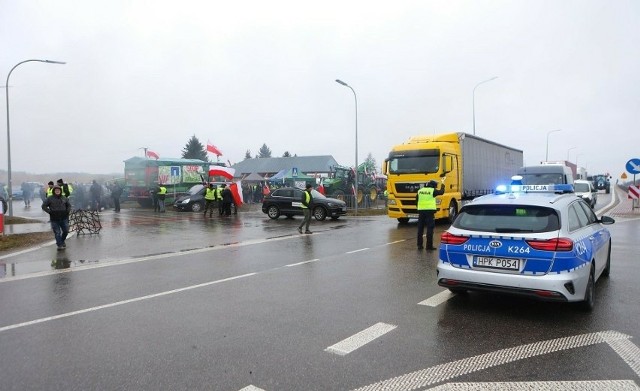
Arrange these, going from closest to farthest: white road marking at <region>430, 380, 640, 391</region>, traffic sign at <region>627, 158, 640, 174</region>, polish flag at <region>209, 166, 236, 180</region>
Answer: white road marking at <region>430, 380, 640, 391</region> < traffic sign at <region>627, 158, 640, 174</region> < polish flag at <region>209, 166, 236, 180</region>

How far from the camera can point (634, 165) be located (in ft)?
70.2

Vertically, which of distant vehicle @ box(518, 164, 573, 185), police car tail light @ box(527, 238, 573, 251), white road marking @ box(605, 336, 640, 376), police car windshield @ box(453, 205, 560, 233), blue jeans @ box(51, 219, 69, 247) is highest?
distant vehicle @ box(518, 164, 573, 185)

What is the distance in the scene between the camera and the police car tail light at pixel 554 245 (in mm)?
5141

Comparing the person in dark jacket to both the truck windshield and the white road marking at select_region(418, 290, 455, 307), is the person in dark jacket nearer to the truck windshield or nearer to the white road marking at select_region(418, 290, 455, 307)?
the white road marking at select_region(418, 290, 455, 307)

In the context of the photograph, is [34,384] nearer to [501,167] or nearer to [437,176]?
[437,176]

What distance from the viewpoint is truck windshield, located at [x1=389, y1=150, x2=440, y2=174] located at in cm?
1612

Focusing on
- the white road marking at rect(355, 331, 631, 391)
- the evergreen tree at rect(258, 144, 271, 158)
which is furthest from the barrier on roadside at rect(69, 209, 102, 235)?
the evergreen tree at rect(258, 144, 271, 158)

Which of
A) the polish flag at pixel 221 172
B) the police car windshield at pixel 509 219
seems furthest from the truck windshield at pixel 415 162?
the polish flag at pixel 221 172

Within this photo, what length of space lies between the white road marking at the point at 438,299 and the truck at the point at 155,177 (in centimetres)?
2552

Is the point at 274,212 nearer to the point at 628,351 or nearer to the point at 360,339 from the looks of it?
the point at 360,339

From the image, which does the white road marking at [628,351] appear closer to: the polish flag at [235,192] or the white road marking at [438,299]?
Answer: the white road marking at [438,299]

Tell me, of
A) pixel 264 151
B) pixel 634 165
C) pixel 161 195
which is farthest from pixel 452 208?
pixel 264 151

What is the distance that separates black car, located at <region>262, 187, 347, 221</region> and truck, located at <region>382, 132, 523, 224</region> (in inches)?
140

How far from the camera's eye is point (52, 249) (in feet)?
38.9
